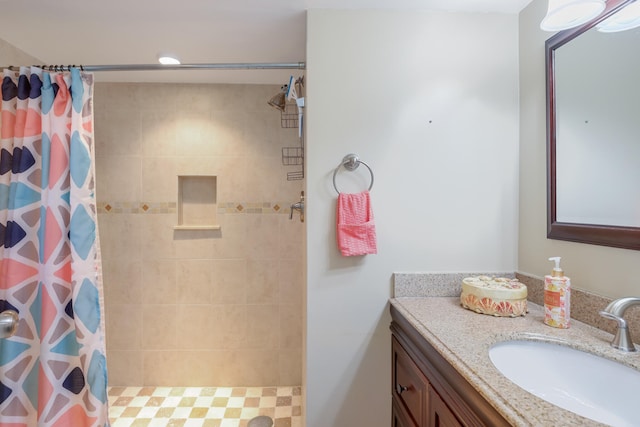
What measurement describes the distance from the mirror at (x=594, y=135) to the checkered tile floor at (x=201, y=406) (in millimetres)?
1971

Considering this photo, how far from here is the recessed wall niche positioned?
2336 mm

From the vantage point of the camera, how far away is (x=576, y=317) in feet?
3.58

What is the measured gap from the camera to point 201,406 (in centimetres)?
210

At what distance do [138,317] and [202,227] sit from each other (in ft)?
2.77

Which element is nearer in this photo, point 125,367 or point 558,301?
point 558,301

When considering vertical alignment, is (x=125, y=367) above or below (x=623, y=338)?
below

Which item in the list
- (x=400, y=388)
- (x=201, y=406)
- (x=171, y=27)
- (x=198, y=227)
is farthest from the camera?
(x=198, y=227)

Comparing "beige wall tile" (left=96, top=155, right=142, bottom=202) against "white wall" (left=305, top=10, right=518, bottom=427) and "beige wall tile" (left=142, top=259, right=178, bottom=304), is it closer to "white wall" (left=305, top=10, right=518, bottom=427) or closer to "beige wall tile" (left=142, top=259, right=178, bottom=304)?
"beige wall tile" (left=142, top=259, right=178, bottom=304)

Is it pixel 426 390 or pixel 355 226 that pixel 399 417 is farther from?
pixel 355 226

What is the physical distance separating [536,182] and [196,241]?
2.14m

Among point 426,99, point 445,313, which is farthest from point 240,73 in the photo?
point 445,313

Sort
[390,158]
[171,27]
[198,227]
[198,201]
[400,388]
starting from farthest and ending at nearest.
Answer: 1. [198,201]
2. [198,227]
3. [171,27]
4. [390,158]
5. [400,388]

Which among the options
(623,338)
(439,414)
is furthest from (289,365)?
(623,338)

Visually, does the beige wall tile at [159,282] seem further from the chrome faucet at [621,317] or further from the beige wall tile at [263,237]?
the chrome faucet at [621,317]
